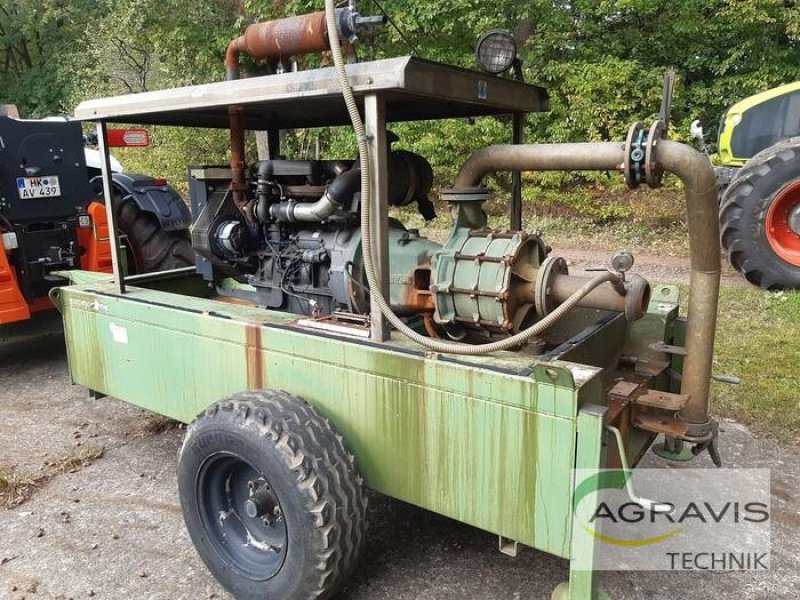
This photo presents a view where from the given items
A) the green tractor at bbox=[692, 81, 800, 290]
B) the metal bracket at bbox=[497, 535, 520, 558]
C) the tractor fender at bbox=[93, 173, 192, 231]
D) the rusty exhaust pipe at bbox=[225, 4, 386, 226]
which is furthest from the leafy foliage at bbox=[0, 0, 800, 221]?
the metal bracket at bbox=[497, 535, 520, 558]

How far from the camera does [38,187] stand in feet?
17.4

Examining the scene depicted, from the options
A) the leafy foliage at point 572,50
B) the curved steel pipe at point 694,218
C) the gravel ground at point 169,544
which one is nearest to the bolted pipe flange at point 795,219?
the leafy foliage at point 572,50

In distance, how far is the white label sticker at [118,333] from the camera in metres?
3.50

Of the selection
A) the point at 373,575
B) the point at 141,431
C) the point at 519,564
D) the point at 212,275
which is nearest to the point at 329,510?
the point at 373,575

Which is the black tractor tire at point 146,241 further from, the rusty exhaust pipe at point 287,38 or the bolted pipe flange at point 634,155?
the bolted pipe flange at point 634,155

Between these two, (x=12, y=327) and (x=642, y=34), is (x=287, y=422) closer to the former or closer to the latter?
(x=12, y=327)

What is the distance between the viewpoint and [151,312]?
3.29 metres

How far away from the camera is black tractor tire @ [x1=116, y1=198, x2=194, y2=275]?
5742mm

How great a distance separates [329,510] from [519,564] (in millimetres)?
956

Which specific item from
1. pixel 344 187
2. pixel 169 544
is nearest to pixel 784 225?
pixel 344 187

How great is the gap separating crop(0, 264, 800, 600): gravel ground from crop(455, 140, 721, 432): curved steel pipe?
2.65ft

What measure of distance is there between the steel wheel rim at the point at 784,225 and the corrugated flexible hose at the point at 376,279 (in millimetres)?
5393

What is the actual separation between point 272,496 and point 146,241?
3703 mm

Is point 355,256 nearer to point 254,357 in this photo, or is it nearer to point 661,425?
point 254,357
